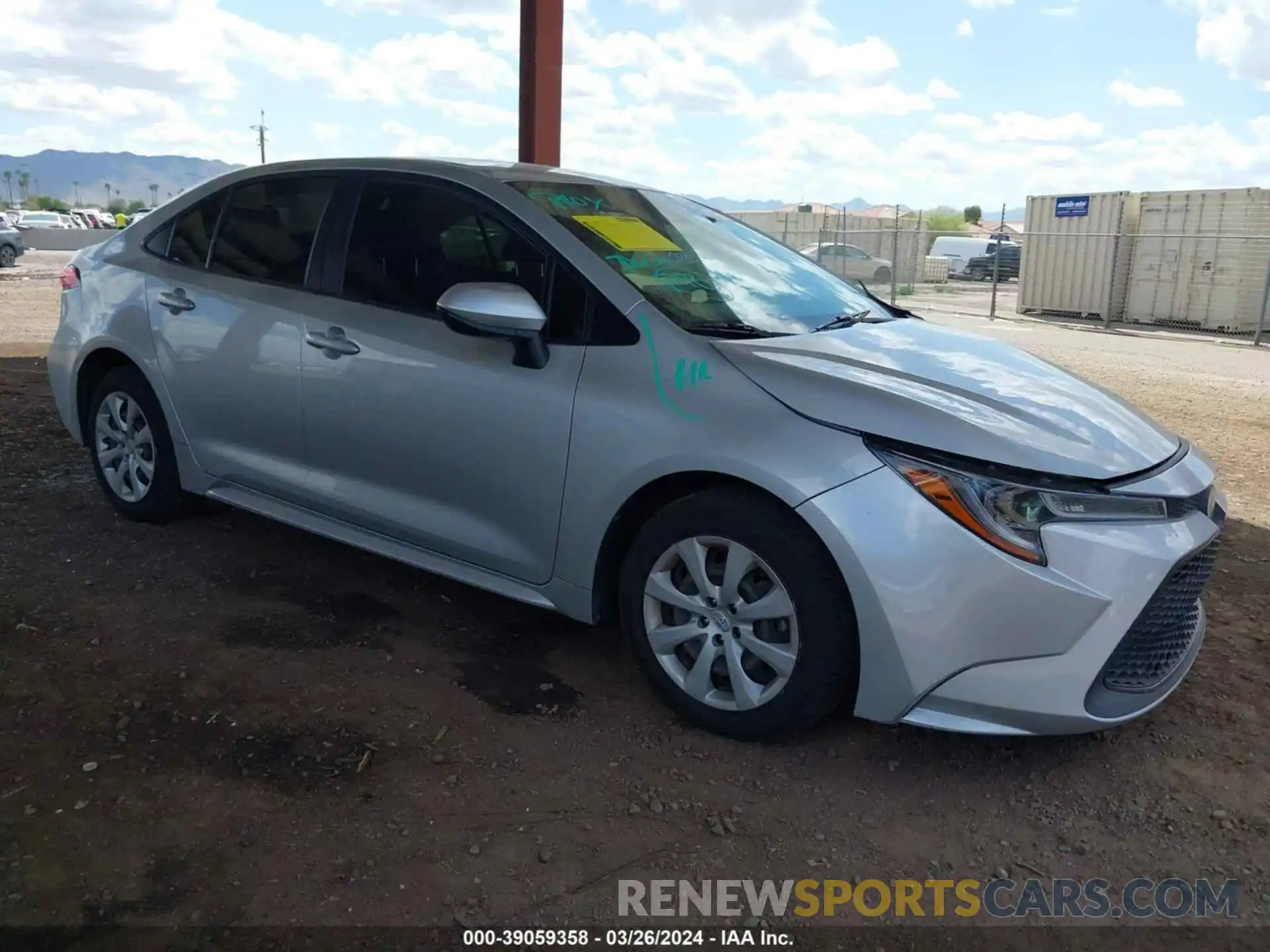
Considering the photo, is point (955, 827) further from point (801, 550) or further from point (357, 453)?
point (357, 453)

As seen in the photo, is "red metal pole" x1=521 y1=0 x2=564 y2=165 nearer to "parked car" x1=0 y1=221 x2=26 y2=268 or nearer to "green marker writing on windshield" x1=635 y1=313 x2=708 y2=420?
"green marker writing on windshield" x1=635 y1=313 x2=708 y2=420

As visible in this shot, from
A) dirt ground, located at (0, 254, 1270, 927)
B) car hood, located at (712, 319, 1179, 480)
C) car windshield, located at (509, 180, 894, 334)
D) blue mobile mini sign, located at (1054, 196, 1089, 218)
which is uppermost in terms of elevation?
blue mobile mini sign, located at (1054, 196, 1089, 218)

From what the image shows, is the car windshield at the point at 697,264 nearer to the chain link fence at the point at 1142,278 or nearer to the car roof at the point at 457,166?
the car roof at the point at 457,166

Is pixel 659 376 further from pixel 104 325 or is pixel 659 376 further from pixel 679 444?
pixel 104 325

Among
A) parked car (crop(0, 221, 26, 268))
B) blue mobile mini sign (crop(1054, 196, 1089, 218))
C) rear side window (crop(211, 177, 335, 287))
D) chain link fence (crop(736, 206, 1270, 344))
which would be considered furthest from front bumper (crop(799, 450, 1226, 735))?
parked car (crop(0, 221, 26, 268))

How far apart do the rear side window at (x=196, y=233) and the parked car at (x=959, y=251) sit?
33.0m

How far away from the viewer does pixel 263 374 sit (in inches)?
151

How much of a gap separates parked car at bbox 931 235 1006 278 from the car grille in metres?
33.5

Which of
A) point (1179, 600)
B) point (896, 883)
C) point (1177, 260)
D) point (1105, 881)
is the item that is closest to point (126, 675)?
point (896, 883)

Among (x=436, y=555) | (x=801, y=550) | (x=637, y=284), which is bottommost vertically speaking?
(x=436, y=555)

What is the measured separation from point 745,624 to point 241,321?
2302 mm

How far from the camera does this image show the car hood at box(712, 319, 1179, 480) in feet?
8.63

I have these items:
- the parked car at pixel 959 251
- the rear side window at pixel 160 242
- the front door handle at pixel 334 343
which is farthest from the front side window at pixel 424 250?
the parked car at pixel 959 251

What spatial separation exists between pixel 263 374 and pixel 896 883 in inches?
109
